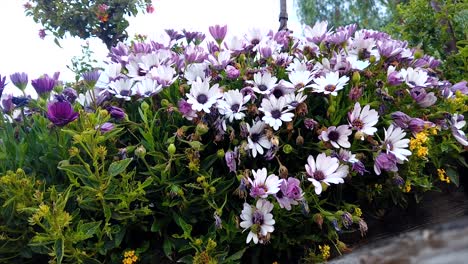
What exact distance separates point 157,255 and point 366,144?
2.83ft

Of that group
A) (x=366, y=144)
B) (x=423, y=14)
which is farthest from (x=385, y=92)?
(x=423, y=14)

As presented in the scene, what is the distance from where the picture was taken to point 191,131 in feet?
6.10

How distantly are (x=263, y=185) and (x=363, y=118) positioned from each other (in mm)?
473

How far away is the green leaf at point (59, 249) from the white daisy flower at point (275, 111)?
765 millimetres

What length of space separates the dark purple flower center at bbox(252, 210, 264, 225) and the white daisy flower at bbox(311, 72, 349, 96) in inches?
19.9

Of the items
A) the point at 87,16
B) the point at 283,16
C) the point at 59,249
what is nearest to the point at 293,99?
the point at 59,249

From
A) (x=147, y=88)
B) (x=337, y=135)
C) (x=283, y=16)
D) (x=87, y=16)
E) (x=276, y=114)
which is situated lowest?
(x=337, y=135)

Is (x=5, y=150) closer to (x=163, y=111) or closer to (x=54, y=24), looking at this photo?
(x=163, y=111)

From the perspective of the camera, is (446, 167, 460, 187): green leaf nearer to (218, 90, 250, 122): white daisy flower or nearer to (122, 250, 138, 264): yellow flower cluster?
(218, 90, 250, 122): white daisy flower

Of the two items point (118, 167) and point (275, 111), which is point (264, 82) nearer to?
point (275, 111)

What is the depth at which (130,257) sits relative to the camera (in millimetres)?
1619

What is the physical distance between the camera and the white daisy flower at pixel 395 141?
176 cm

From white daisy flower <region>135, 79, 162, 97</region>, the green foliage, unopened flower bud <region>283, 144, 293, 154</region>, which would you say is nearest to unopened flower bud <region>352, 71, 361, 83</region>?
unopened flower bud <region>283, 144, 293, 154</region>

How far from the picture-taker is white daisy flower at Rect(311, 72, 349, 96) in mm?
1804
